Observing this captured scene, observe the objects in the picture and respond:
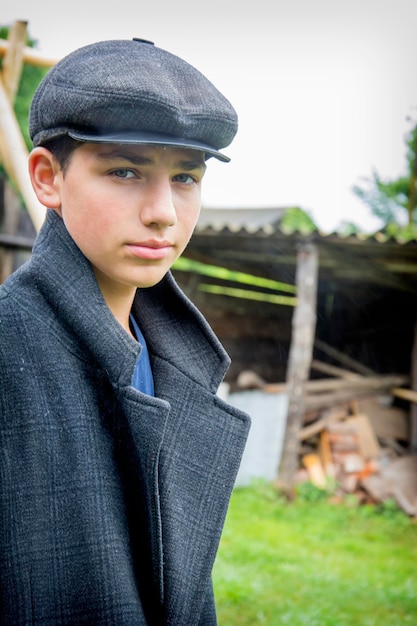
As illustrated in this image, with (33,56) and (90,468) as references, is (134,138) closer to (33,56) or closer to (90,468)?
(90,468)

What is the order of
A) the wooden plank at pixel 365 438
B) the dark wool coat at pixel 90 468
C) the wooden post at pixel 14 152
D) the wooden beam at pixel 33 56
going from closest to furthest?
the dark wool coat at pixel 90 468 < the wooden post at pixel 14 152 < the wooden beam at pixel 33 56 < the wooden plank at pixel 365 438

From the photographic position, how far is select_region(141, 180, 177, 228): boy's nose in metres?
1.07

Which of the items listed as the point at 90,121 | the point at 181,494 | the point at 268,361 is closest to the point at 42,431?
the point at 181,494

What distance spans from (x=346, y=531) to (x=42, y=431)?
17.0 ft

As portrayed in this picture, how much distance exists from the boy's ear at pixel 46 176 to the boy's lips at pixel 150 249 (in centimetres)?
17

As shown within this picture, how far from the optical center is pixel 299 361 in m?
6.54

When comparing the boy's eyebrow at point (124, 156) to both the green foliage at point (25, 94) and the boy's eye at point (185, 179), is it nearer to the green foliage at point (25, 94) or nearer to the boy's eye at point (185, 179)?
the boy's eye at point (185, 179)

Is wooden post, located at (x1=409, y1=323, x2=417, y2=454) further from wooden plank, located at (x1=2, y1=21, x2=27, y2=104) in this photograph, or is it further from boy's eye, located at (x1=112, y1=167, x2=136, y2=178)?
boy's eye, located at (x1=112, y1=167, x2=136, y2=178)

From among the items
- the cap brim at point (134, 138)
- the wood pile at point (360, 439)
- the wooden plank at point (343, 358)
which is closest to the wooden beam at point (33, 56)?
the cap brim at point (134, 138)

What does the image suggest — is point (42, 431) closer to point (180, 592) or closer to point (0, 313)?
point (0, 313)

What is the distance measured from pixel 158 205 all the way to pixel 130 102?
17 centimetres

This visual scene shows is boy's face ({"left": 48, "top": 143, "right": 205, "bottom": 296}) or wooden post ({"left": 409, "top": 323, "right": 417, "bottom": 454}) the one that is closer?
boy's face ({"left": 48, "top": 143, "right": 205, "bottom": 296})

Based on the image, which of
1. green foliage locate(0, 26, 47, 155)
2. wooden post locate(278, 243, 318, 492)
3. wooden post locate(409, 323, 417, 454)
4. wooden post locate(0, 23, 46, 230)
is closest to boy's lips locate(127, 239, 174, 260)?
wooden post locate(0, 23, 46, 230)

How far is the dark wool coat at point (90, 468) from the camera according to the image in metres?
1.00
